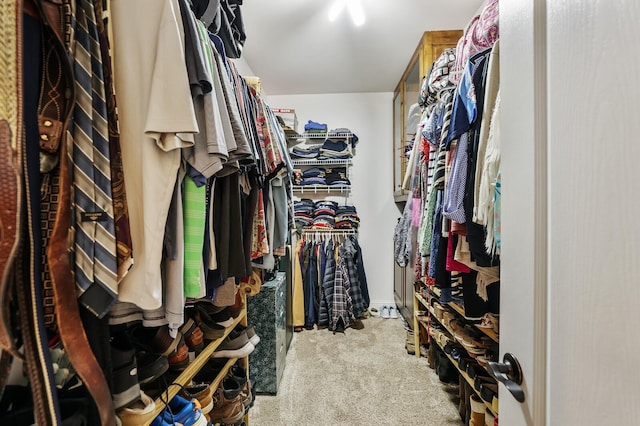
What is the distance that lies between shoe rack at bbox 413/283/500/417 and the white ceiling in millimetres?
1871

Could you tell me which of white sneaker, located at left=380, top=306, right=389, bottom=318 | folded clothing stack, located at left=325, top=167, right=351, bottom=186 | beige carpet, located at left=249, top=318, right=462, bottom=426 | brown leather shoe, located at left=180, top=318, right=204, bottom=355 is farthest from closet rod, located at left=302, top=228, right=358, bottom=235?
brown leather shoe, located at left=180, top=318, right=204, bottom=355

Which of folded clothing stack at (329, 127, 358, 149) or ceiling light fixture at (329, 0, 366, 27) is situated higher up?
ceiling light fixture at (329, 0, 366, 27)

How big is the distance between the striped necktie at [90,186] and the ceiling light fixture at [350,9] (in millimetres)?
1780

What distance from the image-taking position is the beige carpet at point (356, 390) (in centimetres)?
167

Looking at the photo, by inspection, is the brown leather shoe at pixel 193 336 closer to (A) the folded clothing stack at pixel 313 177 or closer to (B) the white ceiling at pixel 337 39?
(B) the white ceiling at pixel 337 39

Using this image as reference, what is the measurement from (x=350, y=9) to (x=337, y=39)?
1.25 ft

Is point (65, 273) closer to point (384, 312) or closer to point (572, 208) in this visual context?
point (572, 208)

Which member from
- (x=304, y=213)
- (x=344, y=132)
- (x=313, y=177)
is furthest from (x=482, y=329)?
(x=344, y=132)

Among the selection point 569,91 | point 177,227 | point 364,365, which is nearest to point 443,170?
point 569,91

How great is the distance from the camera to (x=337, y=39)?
237 cm

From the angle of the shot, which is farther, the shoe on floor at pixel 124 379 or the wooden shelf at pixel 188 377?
the wooden shelf at pixel 188 377

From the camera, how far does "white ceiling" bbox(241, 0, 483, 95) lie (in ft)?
6.59

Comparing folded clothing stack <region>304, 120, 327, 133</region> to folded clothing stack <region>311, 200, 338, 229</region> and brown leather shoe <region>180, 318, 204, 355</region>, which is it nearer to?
folded clothing stack <region>311, 200, 338, 229</region>

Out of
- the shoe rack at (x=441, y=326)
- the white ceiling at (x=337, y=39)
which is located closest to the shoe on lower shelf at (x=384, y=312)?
the shoe rack at (x=441, y=326)
